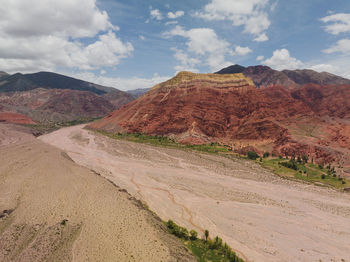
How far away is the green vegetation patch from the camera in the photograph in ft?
52.5

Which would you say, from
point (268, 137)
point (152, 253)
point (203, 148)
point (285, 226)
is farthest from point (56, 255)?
point (268, 137)

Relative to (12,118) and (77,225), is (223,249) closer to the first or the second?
(77,225)

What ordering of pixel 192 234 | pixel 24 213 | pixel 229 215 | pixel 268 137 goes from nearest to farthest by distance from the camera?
pixel 192 234
pixel 24 213
pixel 229 215
pixel 268 137

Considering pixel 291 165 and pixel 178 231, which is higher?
pixel 291 165

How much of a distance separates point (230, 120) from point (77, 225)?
56.9m

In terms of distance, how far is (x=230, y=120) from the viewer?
6775 centimetres

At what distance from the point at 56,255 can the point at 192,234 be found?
407 inches

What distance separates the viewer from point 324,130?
5566 centimetres

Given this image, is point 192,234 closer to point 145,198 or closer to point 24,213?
point 145,198

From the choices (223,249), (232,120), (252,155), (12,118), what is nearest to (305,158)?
(252,155)

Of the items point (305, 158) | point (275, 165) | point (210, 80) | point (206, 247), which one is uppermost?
point (210, 80)

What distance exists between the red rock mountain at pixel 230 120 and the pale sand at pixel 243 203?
54.1 ft

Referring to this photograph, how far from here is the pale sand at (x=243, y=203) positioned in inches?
738

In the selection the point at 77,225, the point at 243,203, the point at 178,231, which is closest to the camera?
the point at 77,225
